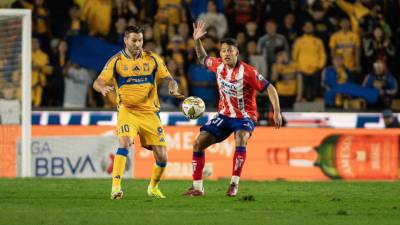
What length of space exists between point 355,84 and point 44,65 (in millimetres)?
6267

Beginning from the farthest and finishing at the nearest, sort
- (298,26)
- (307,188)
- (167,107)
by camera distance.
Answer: (298,26) → (167,107) → (307,188)

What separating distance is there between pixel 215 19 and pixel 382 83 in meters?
3.64

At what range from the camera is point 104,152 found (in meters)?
18.8

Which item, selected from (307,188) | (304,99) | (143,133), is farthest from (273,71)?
(143,133)

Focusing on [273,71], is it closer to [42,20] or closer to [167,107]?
[167,107]

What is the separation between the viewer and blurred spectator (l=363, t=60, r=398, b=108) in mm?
20922

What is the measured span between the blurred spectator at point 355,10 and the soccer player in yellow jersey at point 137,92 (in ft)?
33.0

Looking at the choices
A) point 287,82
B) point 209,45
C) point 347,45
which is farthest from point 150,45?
point 347,45

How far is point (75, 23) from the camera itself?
21031 millimetres

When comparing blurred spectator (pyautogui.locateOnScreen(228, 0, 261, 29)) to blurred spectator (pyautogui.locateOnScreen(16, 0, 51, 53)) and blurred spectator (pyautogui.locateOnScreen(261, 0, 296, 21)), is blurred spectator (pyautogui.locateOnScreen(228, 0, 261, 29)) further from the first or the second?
blurred spectator (pyautogui.locateOnScreen(16, 0, 51, 53))

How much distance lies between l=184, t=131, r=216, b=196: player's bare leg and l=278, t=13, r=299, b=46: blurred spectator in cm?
864

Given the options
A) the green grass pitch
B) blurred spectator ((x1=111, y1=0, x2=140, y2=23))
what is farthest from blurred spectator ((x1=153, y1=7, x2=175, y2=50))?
the green grass pitch

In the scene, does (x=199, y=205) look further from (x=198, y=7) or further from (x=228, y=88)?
(x=198, y=7)

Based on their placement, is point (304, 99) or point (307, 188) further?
point (304, 99)
